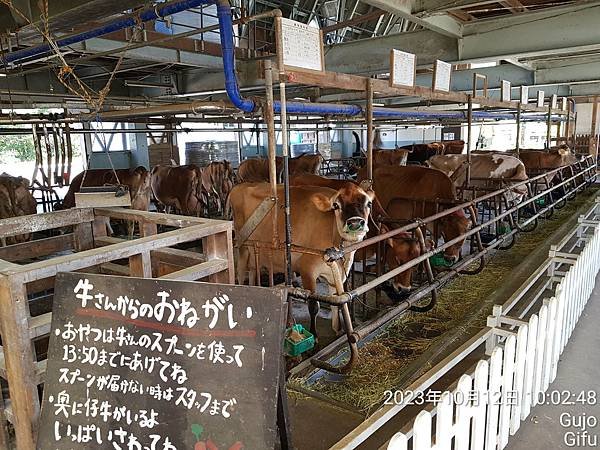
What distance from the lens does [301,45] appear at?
10.3ft

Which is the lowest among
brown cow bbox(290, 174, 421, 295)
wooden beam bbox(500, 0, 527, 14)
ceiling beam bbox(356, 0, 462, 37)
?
brown cow bbox(290, 174, 421, 295)

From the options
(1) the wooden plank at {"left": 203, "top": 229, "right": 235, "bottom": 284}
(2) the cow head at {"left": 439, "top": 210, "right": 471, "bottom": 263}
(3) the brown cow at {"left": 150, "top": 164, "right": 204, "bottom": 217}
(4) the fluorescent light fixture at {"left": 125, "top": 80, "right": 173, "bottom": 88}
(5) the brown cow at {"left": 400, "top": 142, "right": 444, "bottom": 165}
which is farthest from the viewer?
(5) the brown cow at {"left": 400, "top": 142, "right": 444, "bottom": 165}

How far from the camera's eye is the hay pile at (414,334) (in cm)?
327

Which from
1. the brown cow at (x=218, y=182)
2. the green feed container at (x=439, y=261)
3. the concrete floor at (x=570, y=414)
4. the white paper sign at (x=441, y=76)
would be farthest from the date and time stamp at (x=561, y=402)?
the brown cow at (x=218, y=182)

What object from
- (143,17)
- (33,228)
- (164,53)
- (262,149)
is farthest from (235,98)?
(262,149)

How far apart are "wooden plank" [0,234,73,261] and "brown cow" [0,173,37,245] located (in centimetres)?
576

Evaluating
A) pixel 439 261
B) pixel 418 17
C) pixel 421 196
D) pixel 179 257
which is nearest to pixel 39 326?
pixel 179 257

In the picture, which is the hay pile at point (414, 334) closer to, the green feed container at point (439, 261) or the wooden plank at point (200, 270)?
the green feed container at point (439, 261)

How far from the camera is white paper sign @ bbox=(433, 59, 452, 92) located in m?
5.20

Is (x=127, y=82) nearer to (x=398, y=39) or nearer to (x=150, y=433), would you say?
(x=398, y=39)

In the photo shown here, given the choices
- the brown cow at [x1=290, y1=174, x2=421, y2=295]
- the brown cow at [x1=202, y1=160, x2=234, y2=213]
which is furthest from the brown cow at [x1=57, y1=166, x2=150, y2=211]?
the brown cow at [x1=290, y1=174, x2=421, y2=295]

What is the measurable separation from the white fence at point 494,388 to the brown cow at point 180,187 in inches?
294

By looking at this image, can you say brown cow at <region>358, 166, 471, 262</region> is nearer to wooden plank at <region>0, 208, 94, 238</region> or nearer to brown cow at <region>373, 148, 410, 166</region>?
wooden plank at <region>0, 208, 94, 238</region>

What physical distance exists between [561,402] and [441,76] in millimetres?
3608
